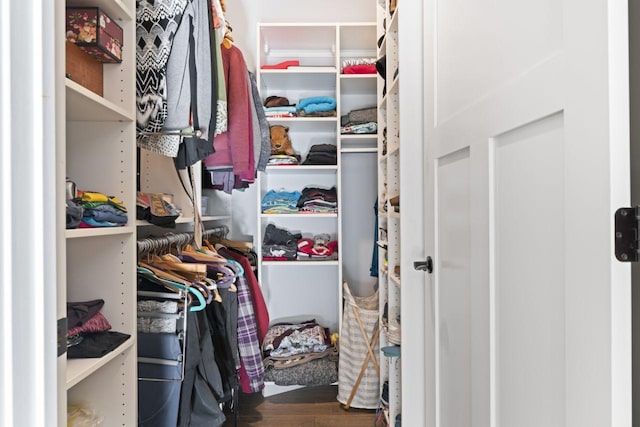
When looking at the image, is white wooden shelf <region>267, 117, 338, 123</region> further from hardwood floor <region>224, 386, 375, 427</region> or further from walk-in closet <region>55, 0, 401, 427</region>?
hardwood floor <region>224, 386, 375, 427</region>

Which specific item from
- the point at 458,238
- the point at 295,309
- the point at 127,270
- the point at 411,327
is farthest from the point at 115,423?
the point at 295,309

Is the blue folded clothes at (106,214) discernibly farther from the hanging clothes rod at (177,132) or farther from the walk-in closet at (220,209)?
the hanging clothes rod at (177,132)

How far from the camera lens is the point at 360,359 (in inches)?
109

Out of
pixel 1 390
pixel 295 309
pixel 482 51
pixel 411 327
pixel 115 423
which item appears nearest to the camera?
pixel 1 390

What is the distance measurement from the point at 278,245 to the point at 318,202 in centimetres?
37

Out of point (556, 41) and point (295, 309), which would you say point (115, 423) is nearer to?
point (556, 41)

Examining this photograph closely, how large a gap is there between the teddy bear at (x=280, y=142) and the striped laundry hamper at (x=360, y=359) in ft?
3.29

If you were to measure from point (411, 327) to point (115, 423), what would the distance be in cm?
95

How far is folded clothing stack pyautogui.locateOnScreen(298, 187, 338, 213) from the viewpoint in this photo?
10.0ft

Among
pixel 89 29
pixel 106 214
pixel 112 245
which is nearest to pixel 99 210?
pixel 106 214

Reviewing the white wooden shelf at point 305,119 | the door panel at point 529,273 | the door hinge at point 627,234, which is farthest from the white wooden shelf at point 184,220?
the door hinge at point 627,234

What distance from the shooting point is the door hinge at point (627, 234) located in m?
0.53

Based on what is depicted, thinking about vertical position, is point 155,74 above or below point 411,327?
above

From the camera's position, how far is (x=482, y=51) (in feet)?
3.40
